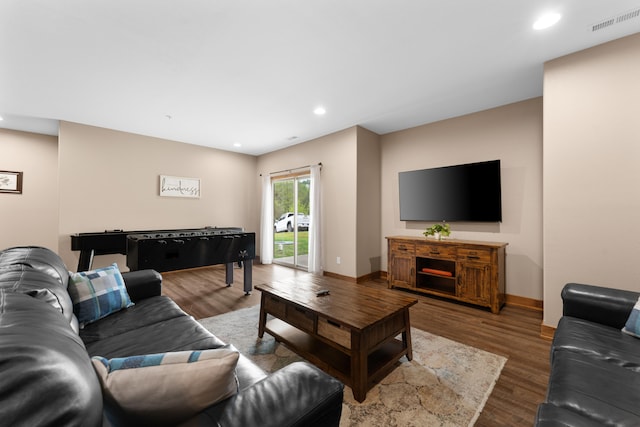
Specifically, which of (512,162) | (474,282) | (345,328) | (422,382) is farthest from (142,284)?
(512,162)

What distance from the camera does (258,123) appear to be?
440 centimetres

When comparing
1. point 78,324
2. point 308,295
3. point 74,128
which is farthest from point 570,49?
point 74,128

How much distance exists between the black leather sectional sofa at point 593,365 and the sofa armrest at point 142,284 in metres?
2.58

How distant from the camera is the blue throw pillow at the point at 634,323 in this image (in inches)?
62.8

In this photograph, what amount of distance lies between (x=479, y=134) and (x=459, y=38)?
6.45 ft

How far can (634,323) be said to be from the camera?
1.61 m

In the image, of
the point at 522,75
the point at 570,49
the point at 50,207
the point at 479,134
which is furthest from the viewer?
the point at 50,207

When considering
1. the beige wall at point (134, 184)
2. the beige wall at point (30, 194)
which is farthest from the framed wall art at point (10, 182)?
the beige wall at point (134, 184)

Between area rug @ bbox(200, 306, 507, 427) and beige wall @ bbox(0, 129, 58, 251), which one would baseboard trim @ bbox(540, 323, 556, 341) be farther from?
beige wall @ bbox(0, 129, 58, 251)

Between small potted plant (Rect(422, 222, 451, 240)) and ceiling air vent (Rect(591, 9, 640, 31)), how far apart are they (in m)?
2.50

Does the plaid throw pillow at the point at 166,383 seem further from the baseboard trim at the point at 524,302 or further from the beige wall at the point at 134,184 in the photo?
the beige wall at the point at 134,184

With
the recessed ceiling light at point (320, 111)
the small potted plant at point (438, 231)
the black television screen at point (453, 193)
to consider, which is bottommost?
the small potted plant at point (438, 231)

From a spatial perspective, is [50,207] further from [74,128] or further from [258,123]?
[258,123]

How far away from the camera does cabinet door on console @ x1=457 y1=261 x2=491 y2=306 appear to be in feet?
10.8
